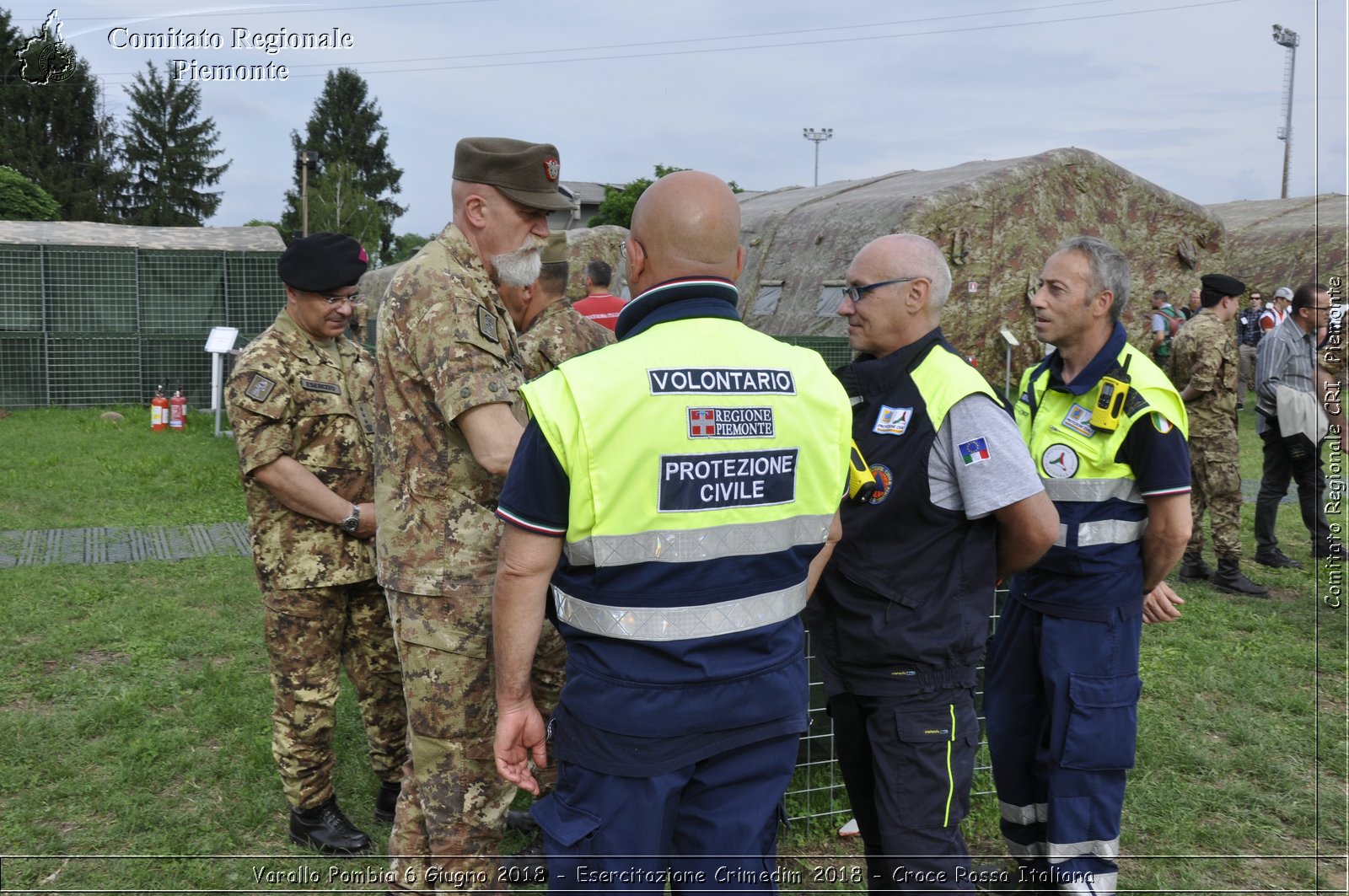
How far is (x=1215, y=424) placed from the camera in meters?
8.07

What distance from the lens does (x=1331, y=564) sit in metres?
7.61

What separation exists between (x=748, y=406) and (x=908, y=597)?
1.02 meters

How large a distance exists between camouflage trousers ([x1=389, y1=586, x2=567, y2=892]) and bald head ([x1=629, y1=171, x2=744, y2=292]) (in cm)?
119

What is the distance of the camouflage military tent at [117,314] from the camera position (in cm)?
1631

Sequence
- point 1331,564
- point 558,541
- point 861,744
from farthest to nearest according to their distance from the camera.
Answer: point 1331,564
point 861,744
point 558,541

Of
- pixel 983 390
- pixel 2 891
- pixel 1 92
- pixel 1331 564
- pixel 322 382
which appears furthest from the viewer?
pixel 1 92

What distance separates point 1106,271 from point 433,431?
228 cm

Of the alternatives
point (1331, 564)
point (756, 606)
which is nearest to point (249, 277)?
point (1331, 564)

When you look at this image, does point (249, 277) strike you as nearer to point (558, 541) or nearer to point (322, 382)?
point (322, 382)

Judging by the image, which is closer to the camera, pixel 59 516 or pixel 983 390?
pixel 983 390

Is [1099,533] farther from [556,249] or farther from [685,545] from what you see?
[556,249]

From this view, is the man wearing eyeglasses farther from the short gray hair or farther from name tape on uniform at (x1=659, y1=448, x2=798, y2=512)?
name tape on uniform at (x1=659, y1=448, x2=798, y2=512)

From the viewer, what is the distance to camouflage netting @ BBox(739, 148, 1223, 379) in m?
14.9

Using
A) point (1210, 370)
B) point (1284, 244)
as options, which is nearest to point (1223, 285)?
point (1210, 370)
